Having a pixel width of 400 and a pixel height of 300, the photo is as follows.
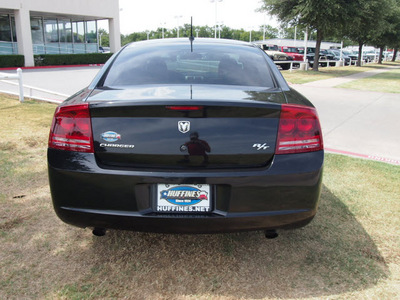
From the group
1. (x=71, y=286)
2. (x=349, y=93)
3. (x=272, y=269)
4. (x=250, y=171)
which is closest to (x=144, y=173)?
(x=250, y=171)

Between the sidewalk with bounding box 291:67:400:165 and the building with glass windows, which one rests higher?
the building with glass windows

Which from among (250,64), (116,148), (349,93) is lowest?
(349,93)

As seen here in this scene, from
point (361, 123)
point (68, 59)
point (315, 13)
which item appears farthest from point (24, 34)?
point (361, 123)

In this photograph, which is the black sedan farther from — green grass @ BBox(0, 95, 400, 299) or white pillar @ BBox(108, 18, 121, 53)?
white pillar @ BBox(108, 18, 121, 53)

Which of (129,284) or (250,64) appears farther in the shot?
(250,64)

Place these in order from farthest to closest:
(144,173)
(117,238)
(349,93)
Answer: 1. (349,93)
2. (117,238)
3. (144,173)

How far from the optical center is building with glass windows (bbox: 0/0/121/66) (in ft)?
86.0

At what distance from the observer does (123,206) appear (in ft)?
7.86

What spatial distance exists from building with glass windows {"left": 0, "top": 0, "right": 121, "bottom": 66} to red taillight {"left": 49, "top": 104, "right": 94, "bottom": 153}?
2654cm

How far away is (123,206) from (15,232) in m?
1.35

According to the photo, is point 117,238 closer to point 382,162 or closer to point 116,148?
point 116,148

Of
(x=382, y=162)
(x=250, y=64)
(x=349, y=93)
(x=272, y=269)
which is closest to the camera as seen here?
(x=272, y=269)

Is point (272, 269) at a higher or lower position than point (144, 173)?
lower

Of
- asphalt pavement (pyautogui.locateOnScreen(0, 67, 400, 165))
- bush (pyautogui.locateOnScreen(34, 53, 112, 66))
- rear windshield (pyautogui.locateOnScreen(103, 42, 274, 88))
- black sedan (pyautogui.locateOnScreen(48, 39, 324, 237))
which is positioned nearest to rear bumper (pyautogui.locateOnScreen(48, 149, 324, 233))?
black sedan (pyautogui.locateOnScreen(48, 39, 324, 237))
